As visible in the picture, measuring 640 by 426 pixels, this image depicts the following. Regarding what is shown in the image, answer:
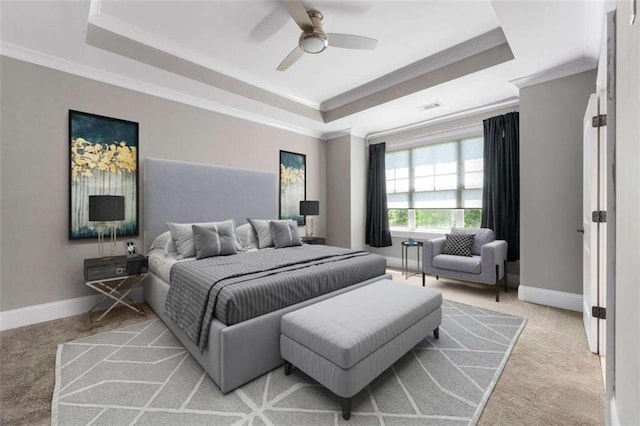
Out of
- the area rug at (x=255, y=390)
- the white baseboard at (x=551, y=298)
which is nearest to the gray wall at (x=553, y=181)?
the white baseboard at (x=551, y=298)

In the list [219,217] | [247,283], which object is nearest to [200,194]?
[219,217]

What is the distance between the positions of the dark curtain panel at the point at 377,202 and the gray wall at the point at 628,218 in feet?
14.2

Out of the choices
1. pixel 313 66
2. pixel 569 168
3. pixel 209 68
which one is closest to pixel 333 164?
pixel 313 66

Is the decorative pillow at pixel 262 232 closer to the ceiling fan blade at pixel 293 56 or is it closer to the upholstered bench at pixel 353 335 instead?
the upholstered bench at pixel 353 335

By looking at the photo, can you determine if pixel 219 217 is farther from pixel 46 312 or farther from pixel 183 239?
pixel 46 312

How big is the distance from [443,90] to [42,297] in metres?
5.37

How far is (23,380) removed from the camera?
1.95m

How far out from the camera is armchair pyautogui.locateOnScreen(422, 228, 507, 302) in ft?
11.7

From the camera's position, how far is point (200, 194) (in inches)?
158

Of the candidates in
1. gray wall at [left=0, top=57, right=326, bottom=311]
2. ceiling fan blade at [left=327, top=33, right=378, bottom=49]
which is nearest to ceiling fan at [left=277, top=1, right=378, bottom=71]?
ceiling fan blade at [left=327, top=33, right=378, bottom=49]

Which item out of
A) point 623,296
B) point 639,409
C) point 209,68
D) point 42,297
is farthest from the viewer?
point 209,68

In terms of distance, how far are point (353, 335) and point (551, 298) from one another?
3.08 metres

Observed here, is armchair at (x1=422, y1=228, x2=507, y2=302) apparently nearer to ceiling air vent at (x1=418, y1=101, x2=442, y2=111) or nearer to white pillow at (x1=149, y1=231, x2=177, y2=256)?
ceiling air vent at (x1=418, y1=101, x2=442, y2=111)

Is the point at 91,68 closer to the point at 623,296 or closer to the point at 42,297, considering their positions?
the point at 42,297
